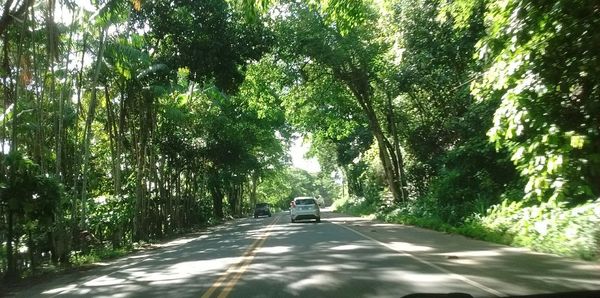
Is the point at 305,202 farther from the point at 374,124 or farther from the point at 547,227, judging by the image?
the point at 547,227

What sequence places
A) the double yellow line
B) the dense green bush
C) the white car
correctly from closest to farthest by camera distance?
the double yellow line → the dense green bush → the white car

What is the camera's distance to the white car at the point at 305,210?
1291 inches

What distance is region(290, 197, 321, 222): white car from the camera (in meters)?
32.8

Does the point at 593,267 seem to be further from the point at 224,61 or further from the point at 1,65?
the point at 1,65

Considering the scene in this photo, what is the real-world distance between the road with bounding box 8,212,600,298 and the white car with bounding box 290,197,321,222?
1622cm

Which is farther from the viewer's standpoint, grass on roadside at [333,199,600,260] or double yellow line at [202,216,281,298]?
grass on roadside at [333,199,600,260]

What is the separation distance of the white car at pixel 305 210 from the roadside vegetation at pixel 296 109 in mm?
4194

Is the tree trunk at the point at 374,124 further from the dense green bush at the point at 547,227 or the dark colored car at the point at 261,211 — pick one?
the dark colored car at the point at 261,211

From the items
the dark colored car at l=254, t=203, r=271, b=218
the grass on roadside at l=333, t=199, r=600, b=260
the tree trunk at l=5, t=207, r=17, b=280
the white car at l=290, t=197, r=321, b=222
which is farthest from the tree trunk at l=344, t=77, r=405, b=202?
the dark colored car at l=254, t=203, r=271, b=218

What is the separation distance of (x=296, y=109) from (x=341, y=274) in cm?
2462

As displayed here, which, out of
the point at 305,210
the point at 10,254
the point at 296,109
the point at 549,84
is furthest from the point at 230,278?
the point at 296,109

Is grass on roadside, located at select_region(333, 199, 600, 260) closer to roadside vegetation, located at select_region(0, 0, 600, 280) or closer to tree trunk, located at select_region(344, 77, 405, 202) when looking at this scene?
roadside vegetation, located at select_region(0, 0, 600, 280)

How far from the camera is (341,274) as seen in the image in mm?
10625

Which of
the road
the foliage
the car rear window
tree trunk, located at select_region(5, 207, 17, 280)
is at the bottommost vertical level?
the road
